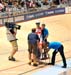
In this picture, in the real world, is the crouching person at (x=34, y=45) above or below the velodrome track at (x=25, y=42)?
above

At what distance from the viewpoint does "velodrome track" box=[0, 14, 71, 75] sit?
13.8 m

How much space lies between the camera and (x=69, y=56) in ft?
55.3

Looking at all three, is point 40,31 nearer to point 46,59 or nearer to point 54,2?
point 46,59

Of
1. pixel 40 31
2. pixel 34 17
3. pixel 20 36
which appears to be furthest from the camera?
pixel 34 17

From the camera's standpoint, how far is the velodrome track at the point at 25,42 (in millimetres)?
13780

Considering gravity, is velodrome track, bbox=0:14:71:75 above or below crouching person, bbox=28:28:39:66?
below

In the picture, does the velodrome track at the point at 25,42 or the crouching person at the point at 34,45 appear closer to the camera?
the velodrome track at the point at 25,42

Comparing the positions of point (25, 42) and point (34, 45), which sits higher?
point (34, 45)

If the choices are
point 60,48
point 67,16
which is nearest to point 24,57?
point 60,48

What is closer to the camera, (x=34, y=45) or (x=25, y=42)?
(x=34, y=45)

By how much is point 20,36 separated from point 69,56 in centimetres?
650

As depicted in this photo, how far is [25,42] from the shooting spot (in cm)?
2130

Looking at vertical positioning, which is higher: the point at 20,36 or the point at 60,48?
the point at 60,48

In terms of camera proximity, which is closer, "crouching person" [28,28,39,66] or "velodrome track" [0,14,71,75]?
"velodrome track" [0,14,71,75]
